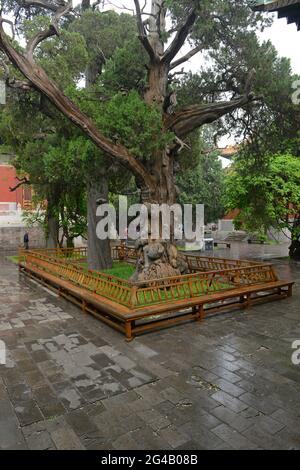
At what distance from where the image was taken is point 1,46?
7.97 metres

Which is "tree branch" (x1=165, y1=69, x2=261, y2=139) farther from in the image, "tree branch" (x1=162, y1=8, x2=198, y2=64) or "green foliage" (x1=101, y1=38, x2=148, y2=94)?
"green foliage" (x1=101, y1=38, x2=148, y2=94)

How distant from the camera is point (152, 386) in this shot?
4.52m

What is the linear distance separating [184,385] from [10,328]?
4.27 m

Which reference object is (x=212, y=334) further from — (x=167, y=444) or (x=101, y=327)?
(x=167, y=444)

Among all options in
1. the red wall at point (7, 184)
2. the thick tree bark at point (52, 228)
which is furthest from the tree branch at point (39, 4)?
the red wall at point (7, 184)

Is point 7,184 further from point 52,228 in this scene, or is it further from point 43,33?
point 43,33

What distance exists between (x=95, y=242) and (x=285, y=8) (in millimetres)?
11196

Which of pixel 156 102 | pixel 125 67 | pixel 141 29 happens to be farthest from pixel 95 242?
pixel 141 29

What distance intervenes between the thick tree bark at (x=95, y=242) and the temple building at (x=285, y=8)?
33.3 feet

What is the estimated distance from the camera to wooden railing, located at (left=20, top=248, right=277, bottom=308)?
714 centimetres

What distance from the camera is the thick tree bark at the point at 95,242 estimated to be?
1377cm

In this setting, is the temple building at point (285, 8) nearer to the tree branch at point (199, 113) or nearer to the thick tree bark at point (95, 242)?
the tree branch at point (199, 113)

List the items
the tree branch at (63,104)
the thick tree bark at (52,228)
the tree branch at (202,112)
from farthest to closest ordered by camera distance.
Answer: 1. the thick tree bark at (52,228)
2. the tree branch at (202,112)
3. the tree branch at (63,104)
